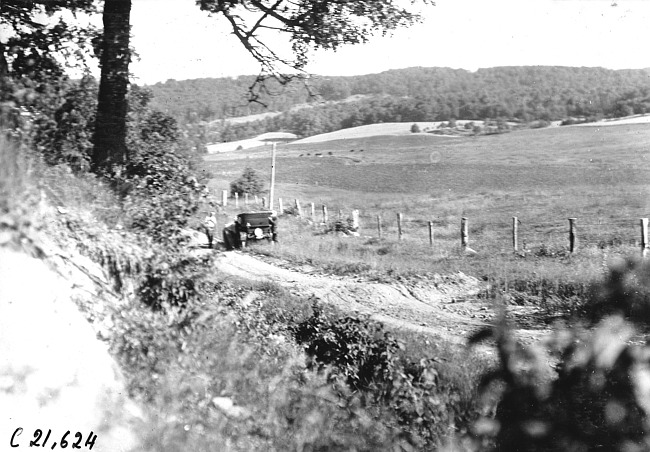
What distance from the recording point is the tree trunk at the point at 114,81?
349 inches

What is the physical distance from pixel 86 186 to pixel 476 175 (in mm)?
29705

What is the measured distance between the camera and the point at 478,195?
3278 centimetres

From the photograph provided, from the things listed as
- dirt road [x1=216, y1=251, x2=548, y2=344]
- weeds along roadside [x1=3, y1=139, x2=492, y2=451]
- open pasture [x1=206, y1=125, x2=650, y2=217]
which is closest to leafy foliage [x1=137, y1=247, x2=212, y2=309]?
weeds along roadside [x1=3, y1=139, x2=492, y2=451]

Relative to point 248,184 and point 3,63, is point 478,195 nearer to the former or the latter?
point 248,184

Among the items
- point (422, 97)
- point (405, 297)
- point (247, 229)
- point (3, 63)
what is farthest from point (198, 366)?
point (422, 97)

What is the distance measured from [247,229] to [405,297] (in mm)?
5713

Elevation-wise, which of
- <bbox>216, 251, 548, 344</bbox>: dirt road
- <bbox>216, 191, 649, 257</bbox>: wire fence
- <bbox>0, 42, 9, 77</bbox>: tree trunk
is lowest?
<bbox>216, 191, 649, 257</bbox>: wire fence

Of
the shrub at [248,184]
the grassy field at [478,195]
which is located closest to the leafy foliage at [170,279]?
the grassy field at [478,195]

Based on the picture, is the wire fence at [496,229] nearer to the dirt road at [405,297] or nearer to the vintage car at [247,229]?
the vintage car at [247,229]

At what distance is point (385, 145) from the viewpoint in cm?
2673

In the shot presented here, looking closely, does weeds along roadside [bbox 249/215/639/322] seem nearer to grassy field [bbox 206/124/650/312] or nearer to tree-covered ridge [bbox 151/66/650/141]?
grassy field [bbox 206/124/650/312]

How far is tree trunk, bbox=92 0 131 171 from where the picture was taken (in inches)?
349

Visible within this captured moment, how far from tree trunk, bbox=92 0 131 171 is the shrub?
1124 cm

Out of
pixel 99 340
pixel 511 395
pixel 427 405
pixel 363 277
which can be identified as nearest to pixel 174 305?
pixel 99 340
